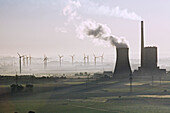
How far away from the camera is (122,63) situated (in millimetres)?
97812

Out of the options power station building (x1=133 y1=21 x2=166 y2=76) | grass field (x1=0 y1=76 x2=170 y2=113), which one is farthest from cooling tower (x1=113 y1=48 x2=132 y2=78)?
grass field (x1=0 y1=76 x2=170 y2=113)

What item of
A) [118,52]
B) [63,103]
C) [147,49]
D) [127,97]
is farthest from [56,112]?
[147,49]

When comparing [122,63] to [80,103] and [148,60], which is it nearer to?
[148,60]

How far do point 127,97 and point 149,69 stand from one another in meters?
52.5

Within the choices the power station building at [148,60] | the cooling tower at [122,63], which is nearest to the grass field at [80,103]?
the cooling tower at [122,63]

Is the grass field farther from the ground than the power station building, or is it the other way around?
the power station building

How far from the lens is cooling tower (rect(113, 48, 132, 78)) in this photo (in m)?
96.7

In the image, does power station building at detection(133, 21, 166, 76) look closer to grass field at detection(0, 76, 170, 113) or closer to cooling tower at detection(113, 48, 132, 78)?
cooling tower at detection(113, 48, 132, 78)

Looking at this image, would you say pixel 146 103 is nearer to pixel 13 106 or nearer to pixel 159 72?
pixel 13 106

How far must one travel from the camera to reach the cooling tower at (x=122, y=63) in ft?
317

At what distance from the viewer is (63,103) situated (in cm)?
5197

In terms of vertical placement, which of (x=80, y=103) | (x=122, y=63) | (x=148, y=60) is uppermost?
(x=148, y=60)

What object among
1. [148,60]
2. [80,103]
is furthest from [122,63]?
[80,103]

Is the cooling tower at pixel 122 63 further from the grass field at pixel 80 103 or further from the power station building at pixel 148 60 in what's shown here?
the grass field at pixel 80 103
